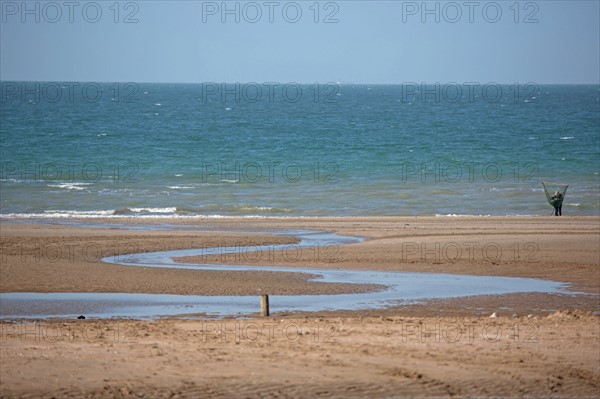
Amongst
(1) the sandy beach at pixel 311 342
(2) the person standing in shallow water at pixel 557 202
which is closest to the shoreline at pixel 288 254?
(1) the sandy beach at pixel 311 342

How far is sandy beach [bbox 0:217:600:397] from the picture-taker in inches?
348

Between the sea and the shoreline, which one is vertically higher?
the sea

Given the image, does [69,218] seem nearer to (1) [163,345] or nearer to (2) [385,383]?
(1) [163,345]

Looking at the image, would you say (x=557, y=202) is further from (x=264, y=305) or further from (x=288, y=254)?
(x=264, y=305)

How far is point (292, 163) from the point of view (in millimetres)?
46875

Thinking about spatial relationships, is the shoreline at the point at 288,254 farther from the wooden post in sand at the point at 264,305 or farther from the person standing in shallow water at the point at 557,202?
the wooden post in sand at the point at 264,305

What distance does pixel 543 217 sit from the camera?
88.3 ft

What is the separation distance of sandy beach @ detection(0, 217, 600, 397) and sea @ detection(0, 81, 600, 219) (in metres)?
11.7

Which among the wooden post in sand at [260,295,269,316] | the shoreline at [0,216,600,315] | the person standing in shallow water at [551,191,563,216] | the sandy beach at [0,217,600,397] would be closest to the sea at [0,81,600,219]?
the person standing in shallow water at [551,191,563,216]

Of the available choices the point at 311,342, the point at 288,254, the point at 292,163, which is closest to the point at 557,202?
the point at 288,254

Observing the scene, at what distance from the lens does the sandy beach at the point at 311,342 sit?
29.0ft

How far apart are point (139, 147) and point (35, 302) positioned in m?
40.5

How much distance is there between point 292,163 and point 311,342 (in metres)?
36.7

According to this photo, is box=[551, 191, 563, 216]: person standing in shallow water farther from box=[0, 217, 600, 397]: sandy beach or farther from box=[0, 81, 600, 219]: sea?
box=[0, 217, 600, 397]: sandy beach
